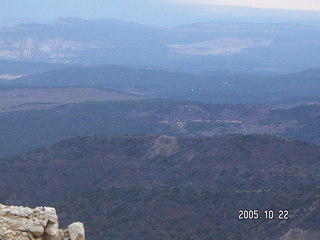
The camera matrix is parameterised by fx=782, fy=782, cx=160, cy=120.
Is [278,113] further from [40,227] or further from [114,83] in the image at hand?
[40,227]

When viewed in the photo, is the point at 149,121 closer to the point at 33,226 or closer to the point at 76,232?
the point at 76,232

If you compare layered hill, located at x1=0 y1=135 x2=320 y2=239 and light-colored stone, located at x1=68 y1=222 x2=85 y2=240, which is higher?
light-colored stone, located at x1=68 y1=222 x2=85 y2=240

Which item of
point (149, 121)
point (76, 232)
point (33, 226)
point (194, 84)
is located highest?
point (33, 226)
